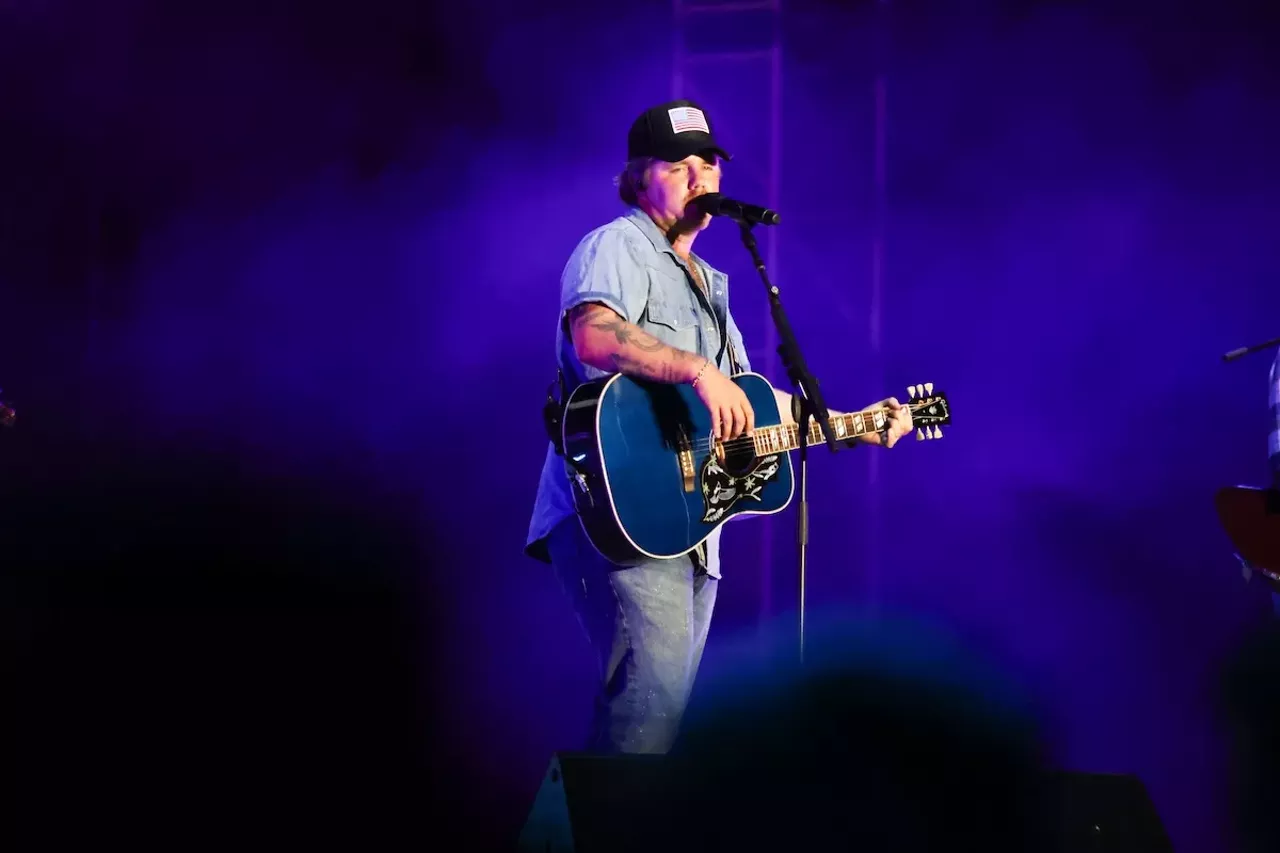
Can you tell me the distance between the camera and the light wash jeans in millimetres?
2871

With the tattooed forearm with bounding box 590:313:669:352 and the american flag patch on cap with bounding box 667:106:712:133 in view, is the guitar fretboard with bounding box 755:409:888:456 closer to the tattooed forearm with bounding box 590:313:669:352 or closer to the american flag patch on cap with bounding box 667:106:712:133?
the tattooed forearm with bounding box 590:313:669:352

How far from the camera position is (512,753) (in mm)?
4430

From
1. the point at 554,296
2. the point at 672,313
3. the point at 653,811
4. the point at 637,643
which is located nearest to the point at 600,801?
the point at 653,811

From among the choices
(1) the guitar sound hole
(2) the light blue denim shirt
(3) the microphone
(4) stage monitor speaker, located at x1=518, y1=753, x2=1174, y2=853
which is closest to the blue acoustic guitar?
(1) the guitar sound hole

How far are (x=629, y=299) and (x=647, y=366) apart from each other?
22 cm

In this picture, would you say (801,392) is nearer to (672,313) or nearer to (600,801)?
(672,313)

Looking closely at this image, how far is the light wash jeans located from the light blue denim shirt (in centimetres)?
15

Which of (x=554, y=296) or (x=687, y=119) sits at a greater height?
(x=687, y=119)

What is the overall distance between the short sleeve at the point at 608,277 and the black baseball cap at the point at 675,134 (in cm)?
28

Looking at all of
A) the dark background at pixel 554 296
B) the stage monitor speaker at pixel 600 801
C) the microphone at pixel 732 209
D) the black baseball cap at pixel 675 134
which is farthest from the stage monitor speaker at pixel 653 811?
the dark background at pixel 554 296

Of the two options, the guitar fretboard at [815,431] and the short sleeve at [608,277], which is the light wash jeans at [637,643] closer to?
Result: the guitar fretboard at [815,431]

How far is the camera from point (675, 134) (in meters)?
3.20

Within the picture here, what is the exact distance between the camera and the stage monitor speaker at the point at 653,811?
1.79m

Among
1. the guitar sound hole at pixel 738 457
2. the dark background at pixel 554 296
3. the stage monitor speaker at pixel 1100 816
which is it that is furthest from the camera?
the dark background at pixel 554 296
